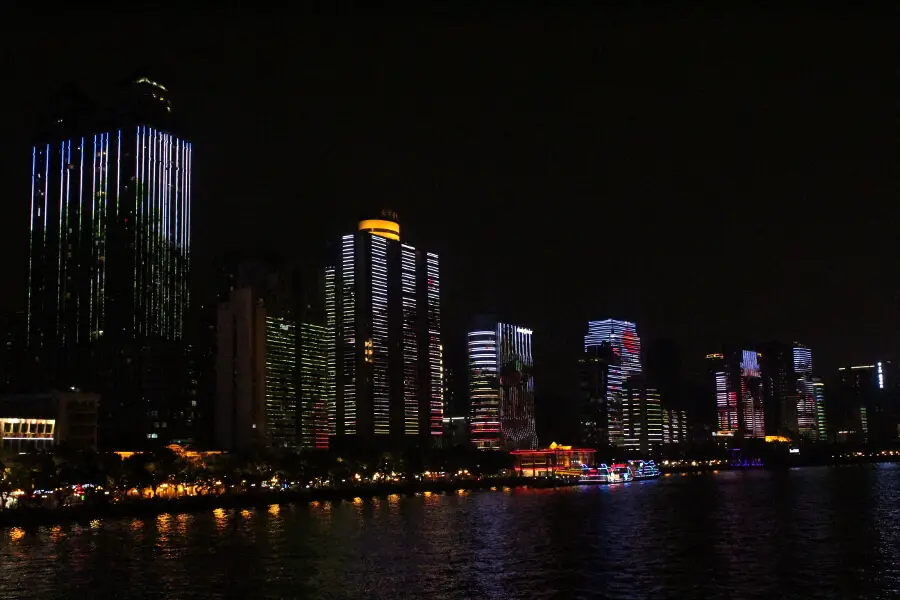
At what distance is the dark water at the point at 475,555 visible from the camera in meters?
51.2

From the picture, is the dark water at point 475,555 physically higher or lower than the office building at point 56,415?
lower

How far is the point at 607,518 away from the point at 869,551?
35.2 m

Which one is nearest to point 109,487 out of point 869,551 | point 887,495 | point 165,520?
point 165,520

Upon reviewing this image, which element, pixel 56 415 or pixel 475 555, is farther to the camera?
pixel 56 415

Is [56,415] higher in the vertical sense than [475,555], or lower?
higher

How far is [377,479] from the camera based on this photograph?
172375mm

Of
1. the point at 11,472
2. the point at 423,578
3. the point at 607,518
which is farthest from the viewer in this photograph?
the point at 11,472

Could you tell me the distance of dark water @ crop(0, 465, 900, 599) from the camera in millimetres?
51188

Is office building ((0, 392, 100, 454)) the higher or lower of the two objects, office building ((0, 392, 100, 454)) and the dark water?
the higher

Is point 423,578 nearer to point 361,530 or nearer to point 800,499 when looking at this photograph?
point 361,530

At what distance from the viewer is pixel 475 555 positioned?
65.0m

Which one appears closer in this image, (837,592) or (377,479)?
(837,592)

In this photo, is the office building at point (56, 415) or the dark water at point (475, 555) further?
the office building at point (56, 415)

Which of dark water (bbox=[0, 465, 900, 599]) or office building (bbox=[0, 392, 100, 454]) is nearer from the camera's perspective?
dark water (bbox=[0, 465, 900, 599])
